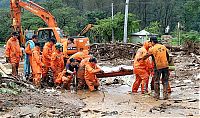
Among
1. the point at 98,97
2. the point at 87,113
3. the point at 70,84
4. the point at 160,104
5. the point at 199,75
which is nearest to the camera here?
the point at 87,113

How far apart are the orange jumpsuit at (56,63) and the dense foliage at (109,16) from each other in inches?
913

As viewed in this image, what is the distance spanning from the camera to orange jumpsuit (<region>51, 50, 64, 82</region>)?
1264 centimetres

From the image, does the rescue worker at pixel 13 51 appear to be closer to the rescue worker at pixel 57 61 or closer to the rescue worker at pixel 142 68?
the rescue worker at pixel 57 61

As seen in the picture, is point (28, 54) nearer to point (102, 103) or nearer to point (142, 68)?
point (142, 68)

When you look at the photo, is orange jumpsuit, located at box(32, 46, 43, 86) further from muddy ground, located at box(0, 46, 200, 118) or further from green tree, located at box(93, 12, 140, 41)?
green tree, located at box(93, 12, 140, 41)

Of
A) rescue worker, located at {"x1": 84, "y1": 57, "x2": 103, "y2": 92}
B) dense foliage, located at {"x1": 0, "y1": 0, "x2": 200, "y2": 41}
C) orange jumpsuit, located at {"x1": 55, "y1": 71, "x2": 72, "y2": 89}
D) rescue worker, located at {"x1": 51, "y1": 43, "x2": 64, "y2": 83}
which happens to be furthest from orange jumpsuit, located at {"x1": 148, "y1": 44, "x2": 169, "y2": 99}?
dense foliage, located at {"x1": 0, "y1": 0, "x2": 200, "y2": 41}

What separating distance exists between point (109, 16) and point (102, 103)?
167ft

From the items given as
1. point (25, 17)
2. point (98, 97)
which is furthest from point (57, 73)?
point (25, 17)

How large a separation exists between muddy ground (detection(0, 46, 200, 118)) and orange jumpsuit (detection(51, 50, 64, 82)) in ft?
2.43

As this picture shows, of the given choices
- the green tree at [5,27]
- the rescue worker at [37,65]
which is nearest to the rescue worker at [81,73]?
the rescue worker at [37,65]

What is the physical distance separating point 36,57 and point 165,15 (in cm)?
5408

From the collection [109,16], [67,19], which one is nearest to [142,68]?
[67,19]

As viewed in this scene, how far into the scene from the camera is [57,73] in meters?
12.8

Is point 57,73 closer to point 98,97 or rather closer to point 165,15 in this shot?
point 98,97
